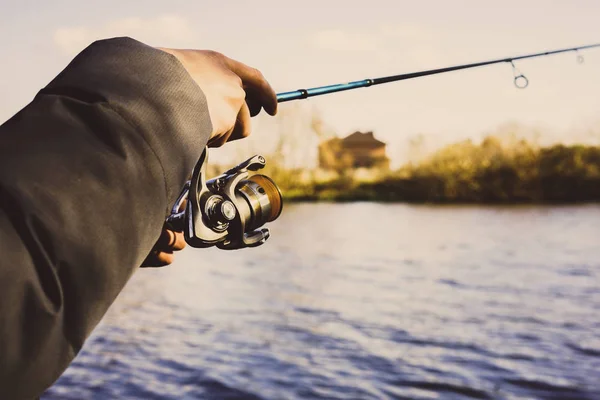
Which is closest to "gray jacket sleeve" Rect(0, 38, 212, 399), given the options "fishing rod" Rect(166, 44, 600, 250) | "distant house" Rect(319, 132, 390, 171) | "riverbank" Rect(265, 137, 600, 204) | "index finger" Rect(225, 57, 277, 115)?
"index finger" Rect(225, 57, 277, 115)

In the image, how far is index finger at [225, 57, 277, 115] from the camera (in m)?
1.17

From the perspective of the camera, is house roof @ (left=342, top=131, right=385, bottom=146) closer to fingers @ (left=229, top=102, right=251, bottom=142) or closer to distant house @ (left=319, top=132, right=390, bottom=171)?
distant house @ (left=319, top=132, right=390, bottom=171)

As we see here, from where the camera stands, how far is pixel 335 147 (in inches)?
2041

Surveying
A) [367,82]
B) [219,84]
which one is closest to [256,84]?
[219,84]

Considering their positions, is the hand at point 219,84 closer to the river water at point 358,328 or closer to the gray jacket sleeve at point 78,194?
the gray jacket sleeve at point 78,194

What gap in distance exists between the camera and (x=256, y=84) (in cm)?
130

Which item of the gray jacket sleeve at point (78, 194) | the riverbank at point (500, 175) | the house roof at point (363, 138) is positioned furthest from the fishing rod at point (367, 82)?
the house roof at point (363, 138)

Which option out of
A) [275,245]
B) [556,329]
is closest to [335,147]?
[275,245]

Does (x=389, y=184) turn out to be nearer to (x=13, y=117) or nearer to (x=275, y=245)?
(x=275, y=245)

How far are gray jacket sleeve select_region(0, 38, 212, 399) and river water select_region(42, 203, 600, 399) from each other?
264 inches

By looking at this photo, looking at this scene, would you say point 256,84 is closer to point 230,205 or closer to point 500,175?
point 230,205

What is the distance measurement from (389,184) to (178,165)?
42.6 m

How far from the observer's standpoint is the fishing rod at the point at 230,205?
167 cm

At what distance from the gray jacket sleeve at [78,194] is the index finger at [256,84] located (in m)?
0.30
